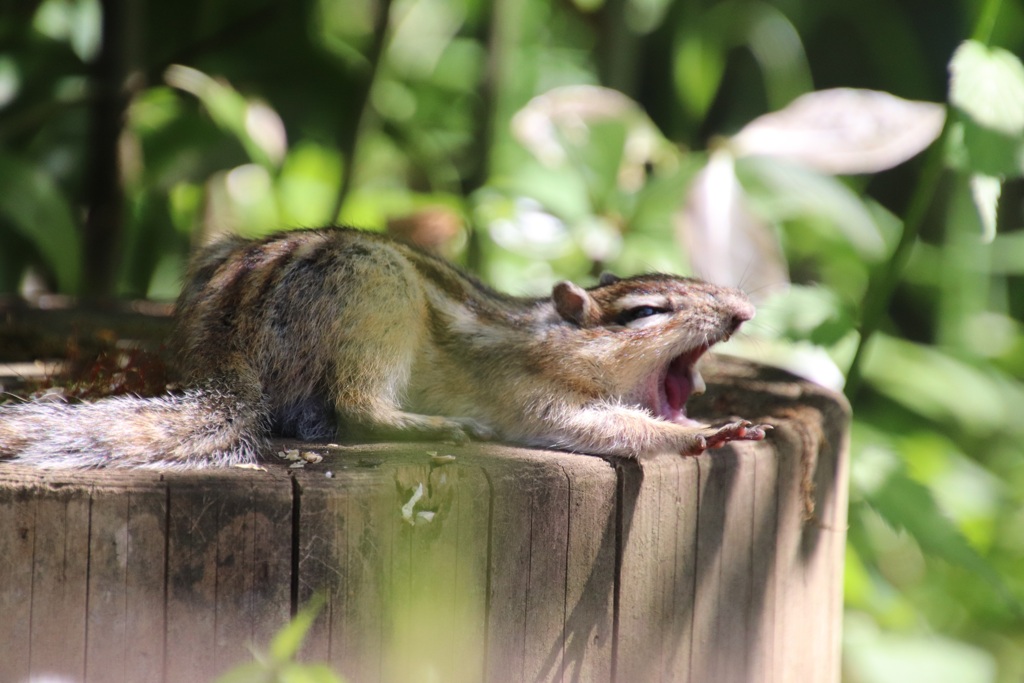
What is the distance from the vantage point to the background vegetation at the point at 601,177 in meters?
4.27

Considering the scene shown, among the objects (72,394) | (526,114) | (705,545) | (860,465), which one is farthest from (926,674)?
(72,394)

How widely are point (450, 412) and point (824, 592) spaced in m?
1.17

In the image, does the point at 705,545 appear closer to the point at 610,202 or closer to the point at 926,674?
the point at 926,674

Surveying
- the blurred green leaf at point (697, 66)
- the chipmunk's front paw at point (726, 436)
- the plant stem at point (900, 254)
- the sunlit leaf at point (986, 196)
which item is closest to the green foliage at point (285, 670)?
the chipmunk's front paw at point (726, 436)

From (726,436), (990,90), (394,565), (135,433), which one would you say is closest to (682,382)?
(726,436)

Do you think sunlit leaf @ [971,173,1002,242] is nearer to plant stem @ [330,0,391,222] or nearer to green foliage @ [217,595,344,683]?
green foliage @ [217,595,344,683]

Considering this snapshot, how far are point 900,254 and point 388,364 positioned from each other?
5.75 ft

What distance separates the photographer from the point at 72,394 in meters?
2.71

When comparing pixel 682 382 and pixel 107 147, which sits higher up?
pixel 107 147

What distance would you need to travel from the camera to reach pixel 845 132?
4.23 metres

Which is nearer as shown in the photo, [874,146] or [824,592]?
[824,592]

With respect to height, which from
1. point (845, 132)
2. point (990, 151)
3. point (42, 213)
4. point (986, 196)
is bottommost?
point (42, 213)

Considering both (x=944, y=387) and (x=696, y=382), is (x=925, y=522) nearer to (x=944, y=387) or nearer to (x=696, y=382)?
(x=696, y=382)

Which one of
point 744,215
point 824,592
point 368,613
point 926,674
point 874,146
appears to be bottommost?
point 926,674
